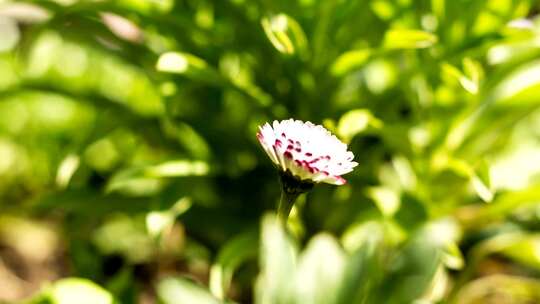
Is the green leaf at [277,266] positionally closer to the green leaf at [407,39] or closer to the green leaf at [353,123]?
the green leaf at [353,123]

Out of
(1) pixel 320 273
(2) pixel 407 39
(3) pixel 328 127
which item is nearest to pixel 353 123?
(3) pixel 328 127

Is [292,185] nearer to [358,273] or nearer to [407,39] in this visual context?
[358,273]

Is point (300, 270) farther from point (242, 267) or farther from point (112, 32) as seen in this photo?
point (112, 32)

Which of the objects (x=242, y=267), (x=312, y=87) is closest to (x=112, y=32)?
(x=312, y=87)

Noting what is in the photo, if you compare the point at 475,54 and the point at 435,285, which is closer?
the point at 475,54

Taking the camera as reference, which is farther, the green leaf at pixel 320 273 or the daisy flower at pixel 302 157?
the green leaf at pixel 320 273

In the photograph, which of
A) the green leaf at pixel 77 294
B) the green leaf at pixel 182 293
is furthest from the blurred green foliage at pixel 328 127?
the green leaf at pixel 182 293
